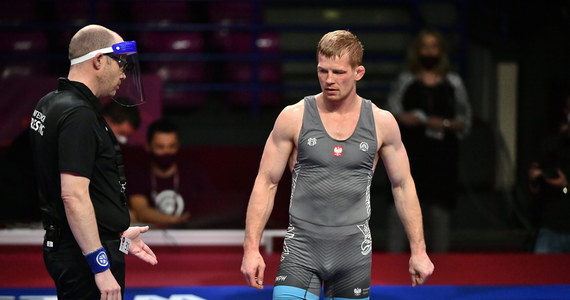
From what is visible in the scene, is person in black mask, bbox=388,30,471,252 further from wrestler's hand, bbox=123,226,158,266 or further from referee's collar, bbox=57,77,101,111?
referee's collar, bbox=57,77,101,111

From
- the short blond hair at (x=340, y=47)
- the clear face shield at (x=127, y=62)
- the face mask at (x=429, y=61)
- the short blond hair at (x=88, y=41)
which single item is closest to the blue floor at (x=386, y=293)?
the clear face shield at (x=127, y=62)

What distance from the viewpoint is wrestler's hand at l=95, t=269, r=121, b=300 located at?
2865 millimetres

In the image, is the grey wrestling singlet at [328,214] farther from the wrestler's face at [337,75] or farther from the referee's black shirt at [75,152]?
the referee's black shirt at [75,152]

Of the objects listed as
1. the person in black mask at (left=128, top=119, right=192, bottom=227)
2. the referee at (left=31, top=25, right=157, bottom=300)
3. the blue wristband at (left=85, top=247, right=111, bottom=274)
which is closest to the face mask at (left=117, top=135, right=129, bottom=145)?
the person in black mask at (left=128, top=119, right=192, bottom=227)

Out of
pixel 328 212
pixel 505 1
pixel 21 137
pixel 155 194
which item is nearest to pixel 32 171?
pixel 21 137

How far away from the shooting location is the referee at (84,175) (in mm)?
2814

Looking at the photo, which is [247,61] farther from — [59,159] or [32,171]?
[59,159]

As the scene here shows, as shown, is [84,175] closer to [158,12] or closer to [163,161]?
[163,161]

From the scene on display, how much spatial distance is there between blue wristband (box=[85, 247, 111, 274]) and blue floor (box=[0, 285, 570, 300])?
0.97 metres

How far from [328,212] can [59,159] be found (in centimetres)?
103

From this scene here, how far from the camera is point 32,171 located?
5434 millimetres

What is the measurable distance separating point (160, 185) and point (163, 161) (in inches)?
6.0

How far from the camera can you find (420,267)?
11.2ft

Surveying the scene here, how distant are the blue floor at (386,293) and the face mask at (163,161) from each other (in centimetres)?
175
